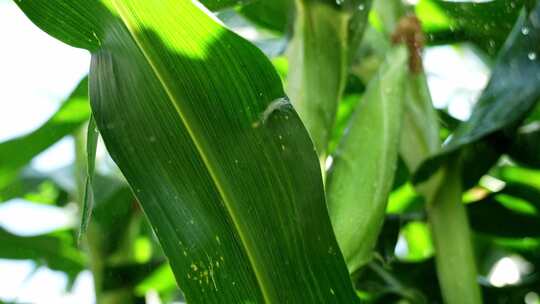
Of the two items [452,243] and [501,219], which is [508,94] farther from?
[501,219]

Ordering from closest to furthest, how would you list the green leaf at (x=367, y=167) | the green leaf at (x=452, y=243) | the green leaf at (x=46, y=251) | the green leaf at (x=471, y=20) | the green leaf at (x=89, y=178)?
the green leaf at (x=89, y=178), the green leaf at (x=367, y=167), the green leaf at (x=452, y=243), the green leaf at (x=471, y=20), the green leaf at (x=46, y=251)

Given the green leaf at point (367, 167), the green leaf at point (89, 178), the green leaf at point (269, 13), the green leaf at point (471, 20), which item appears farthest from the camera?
the green leaf at point (269, 13)

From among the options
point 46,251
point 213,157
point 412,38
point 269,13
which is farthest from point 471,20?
point 46,251

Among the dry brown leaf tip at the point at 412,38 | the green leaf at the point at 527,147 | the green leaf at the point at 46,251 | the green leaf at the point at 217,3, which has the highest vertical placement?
the green leaf at the point at 217,3

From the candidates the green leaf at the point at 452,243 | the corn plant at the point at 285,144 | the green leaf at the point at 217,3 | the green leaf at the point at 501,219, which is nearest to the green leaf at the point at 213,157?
the corn plant at the point at 285,144

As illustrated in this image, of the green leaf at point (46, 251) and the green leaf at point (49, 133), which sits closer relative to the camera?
the green leaf at point (49, 133)

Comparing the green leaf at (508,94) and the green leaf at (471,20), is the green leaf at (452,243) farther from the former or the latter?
the green leaf at (471,20)

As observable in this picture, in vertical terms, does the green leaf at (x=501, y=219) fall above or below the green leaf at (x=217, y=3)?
below

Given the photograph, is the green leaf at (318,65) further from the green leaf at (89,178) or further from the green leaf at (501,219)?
the green leaf at (501,219)
